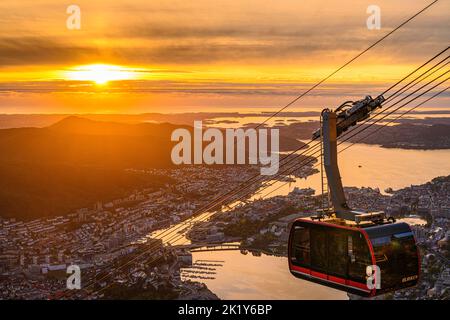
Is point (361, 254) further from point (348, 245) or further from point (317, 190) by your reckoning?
point (317, 190)

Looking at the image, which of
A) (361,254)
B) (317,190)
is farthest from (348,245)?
(317,190)

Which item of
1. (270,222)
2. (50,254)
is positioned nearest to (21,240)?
(50,254)

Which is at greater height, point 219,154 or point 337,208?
Answer: point 219,154

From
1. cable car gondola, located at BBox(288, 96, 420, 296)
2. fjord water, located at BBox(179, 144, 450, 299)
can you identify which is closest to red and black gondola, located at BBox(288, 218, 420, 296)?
cable car gondola, located at BBox(288, 96, 420, 296)

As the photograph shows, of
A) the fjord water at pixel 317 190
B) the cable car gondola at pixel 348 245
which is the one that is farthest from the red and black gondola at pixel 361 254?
the fjord water at pixel 317 190

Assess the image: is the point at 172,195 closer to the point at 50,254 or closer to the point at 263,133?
the point at 50,254

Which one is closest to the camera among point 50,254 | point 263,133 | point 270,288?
point 270,288

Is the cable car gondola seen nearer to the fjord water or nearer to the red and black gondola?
the red and black gondola

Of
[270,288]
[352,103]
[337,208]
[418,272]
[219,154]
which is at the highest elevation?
[219,154]

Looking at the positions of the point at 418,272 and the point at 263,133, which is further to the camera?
the point at 263,133
